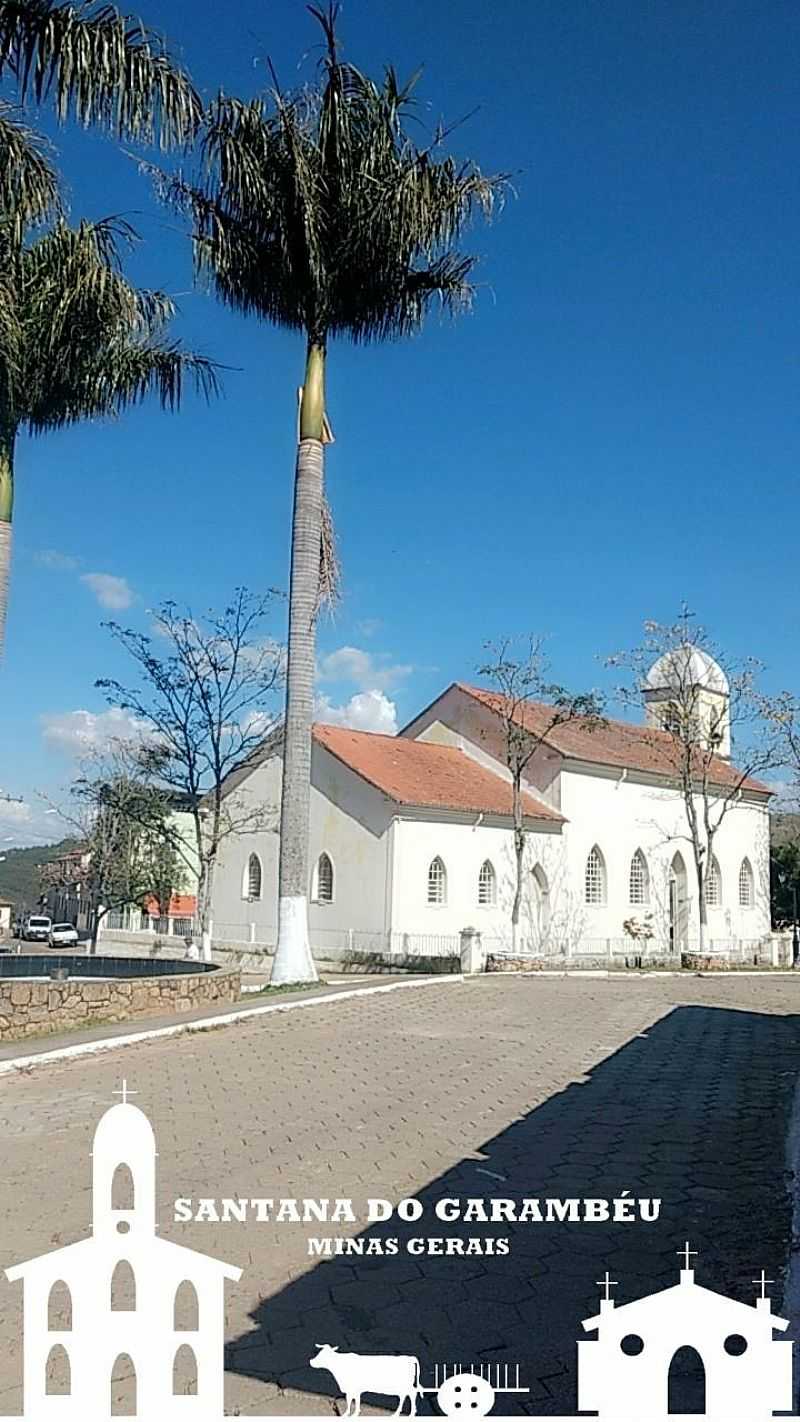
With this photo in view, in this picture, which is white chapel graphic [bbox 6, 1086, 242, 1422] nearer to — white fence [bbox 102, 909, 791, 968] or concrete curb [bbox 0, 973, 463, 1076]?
concrete curb [bbox 0, 973, 463, 1076]

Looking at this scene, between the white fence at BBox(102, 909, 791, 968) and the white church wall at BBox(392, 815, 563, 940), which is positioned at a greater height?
the white church wall at BBox(392, 815, 563, 940)

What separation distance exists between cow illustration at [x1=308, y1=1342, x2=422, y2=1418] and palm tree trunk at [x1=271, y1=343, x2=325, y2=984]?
1385 cm

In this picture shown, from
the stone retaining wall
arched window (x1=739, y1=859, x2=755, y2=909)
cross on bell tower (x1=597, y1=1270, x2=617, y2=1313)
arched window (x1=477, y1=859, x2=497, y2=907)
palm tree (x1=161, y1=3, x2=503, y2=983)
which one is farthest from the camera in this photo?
arched window (x1=739, y1=859, x2=755, y2=909)

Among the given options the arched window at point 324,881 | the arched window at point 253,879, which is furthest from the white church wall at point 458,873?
the arched window at point 253,879

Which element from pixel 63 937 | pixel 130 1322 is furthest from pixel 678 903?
pixel 130 1322

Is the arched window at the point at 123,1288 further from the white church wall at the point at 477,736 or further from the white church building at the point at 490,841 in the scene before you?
the white church wall at the point at 477,736

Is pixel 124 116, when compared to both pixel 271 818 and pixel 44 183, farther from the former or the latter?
pixel 271 818

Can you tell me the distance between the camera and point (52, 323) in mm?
14125

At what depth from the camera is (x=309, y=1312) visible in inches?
176

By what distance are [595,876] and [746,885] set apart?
11125 millimetres

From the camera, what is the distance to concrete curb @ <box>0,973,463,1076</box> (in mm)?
10500

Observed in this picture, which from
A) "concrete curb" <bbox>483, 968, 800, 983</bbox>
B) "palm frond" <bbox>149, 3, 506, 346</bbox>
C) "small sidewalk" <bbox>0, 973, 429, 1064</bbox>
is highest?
"palm frond" <bbox>149, 3, 506, 346</bbox>

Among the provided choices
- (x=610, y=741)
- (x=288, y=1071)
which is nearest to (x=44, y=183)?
(x=288, y=1071)

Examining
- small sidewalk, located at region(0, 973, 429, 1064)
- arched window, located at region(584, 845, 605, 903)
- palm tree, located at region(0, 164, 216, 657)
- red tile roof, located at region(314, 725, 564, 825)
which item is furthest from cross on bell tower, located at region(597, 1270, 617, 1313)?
arched window, located at region(584, 845, 605, 903)
